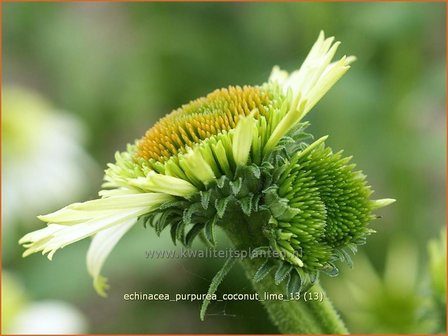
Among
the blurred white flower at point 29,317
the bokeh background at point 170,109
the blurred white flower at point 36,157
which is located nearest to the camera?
the blurred white flower at point 29,317

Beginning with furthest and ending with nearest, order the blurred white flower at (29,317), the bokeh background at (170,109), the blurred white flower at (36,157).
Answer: the blurred white flower at (36,157) → the bokeh background at (170,109) → the blurred white flower at (29,317)

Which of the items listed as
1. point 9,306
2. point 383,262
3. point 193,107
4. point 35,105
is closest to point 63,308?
point 9,306

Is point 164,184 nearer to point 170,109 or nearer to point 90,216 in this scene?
point 90,216

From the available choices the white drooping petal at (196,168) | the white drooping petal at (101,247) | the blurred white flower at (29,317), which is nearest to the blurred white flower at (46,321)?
the blurred white flower at (29,317)

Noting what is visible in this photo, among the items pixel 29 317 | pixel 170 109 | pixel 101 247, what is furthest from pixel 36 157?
pixel 101 247

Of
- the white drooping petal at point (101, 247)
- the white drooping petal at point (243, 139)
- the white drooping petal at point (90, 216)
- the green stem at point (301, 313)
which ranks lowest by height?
the green stem at point (301, 313)

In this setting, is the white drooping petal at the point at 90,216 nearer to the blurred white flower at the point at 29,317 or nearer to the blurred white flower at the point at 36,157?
the blurred white flower at the point at 29,317

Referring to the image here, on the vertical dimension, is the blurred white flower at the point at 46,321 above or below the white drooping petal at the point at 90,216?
below
